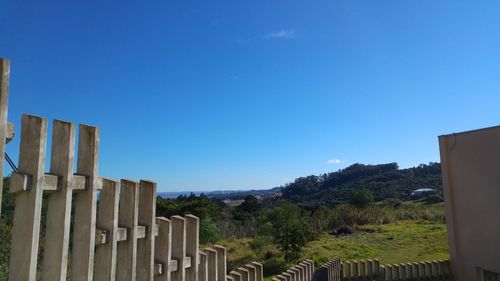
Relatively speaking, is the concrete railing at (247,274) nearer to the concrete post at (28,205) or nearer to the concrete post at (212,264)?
the concrete post at (212,264)

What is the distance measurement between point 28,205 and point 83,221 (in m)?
0.37

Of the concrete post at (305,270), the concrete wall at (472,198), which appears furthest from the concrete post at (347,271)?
the concrete wall at (472,198)

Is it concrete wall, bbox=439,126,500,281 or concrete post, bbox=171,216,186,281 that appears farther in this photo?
concrete wall, bbox=439,126,500,281

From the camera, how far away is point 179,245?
2.84 meters

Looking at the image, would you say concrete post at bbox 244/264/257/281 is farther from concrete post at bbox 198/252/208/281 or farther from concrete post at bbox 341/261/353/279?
concrete post at bbox 341/261/353/279

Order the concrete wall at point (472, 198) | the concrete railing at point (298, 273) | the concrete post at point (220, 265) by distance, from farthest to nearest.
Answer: the concrete wall at point (472, 198), the concrete railing at point (298, 273), the concrete post at point (220, 265)

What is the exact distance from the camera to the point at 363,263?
7.11 metres

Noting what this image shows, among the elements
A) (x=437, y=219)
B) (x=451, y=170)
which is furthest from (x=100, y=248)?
(x=437, y=219)

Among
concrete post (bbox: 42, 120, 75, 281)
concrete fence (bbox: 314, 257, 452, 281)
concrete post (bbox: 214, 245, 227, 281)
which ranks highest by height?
concrete post (bbox: 42, 120, 75, 281)

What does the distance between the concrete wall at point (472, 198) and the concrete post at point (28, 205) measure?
269 inches

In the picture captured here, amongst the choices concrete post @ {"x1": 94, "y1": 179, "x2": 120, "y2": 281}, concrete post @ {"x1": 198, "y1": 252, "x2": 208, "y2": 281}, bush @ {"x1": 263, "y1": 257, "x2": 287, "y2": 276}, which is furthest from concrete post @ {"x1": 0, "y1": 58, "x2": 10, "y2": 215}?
bush @ {"x1": 263, "y1": 257, "x2": 287, "y2": 276}

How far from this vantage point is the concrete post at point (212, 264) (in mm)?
3348

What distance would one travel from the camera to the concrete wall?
634 centimetres

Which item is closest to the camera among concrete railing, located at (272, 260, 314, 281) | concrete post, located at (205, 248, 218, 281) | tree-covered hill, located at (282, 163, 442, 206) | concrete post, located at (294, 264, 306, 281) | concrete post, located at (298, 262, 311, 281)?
concrete post, located at (205, 248, 218, 281)
